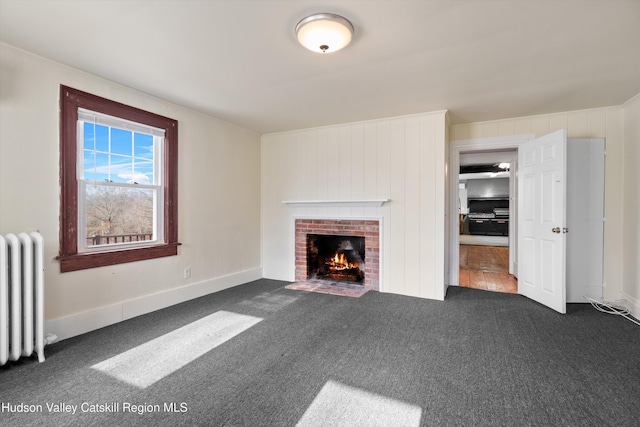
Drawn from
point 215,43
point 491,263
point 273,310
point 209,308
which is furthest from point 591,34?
point 491,263

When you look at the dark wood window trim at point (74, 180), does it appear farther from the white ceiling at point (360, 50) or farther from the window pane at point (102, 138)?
the white ceiling at point (360, 50)

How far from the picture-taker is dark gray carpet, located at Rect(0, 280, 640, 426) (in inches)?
65.4

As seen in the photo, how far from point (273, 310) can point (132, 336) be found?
1.32m

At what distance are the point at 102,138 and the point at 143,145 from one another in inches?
16.8

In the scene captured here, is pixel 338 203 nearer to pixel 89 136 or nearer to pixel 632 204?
pixel 89 136

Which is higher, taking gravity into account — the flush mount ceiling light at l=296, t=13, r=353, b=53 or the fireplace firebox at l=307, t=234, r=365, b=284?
the flush mount ceiling light at l=296, t=13, r=353, b=53

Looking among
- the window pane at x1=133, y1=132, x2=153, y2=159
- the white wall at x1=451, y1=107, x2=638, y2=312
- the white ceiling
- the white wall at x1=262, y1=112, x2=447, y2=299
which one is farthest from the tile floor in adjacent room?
the window pane at x1=133, y1=132, x2=153, y2=159

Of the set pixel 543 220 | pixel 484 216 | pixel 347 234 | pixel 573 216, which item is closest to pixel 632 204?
pixel 573 216

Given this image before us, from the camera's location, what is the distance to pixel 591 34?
2102mm

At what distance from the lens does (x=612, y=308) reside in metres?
3.46

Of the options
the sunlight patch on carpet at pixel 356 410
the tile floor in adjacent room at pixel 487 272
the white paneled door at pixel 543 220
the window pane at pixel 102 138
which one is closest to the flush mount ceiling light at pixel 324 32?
the window pane at pixel 102 138

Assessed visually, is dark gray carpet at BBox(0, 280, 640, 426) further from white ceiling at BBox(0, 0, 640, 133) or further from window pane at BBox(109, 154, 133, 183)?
white ceiling at BBox(0, 0, 640, 133)

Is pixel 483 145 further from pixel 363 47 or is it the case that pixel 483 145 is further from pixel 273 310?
pixel 273 310

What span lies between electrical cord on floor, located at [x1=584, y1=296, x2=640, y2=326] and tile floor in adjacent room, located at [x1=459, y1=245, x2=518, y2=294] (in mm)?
813
